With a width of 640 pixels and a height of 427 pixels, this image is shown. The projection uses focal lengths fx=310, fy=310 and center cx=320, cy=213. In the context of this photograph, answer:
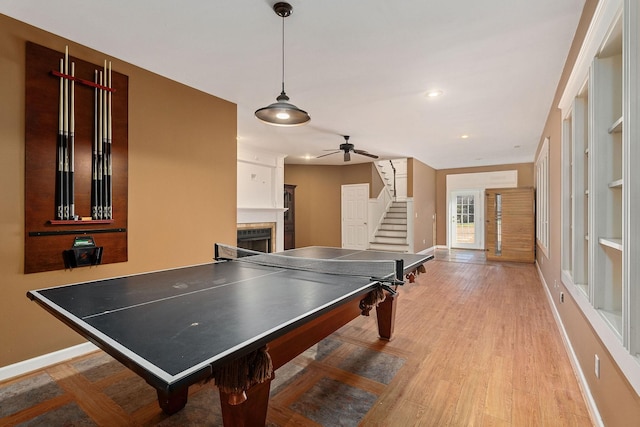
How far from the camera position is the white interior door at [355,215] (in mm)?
8672

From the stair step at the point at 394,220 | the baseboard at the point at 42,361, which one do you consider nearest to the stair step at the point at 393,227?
the stair step at the point at 394,220

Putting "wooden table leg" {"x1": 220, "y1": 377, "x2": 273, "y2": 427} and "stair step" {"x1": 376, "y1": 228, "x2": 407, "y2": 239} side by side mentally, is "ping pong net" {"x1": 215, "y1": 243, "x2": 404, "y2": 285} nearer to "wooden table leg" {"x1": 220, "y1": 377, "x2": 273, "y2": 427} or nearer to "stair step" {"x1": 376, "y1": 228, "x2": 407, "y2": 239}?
"wooden table leg" {"x1": 220, "y1": 377, "x2": 273, "y2": 427}

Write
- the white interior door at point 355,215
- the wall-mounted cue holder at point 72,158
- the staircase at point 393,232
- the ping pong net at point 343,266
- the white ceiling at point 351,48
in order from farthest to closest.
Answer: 1. the white interior door at point 355,215
2. the staircase at point 393,232
3. the wall-mounted cue holder at point 72,158
4. the white ceiling at point 351,48
5. the ping pong net at point 343,266

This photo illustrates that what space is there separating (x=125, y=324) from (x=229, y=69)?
8.49 ft

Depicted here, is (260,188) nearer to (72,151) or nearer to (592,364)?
(72,151)

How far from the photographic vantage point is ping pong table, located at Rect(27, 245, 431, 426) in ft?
3.16

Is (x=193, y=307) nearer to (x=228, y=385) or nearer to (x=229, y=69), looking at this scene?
(x=228, y=385)

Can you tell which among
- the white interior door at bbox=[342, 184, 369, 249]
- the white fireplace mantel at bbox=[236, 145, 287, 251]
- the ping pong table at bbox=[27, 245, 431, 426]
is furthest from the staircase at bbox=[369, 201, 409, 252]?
the ping pong table at bbox=[27, 245, 431, 426]

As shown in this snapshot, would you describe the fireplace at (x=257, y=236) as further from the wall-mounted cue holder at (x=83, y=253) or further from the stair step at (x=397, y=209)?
the stair step at (x=397, y=209)

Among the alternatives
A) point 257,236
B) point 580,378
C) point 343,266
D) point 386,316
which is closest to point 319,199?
point 257,236

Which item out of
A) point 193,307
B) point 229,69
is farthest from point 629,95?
point 229,69

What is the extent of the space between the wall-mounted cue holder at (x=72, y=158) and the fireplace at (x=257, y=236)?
304 centimetres

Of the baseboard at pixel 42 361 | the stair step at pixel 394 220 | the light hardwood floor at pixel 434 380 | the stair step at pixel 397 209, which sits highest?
the stair step at pixel 397 209

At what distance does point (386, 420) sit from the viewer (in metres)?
1.79
